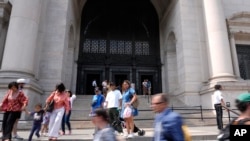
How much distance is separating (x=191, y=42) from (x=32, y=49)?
1131 centimetres

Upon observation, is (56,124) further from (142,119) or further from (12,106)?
(142,119)

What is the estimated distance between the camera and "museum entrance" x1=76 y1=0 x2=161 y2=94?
23.1 meters

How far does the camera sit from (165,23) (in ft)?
74.7

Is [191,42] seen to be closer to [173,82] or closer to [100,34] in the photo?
[173,82]

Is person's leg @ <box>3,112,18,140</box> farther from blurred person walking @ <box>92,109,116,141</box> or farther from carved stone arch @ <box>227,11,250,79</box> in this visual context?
carved stone arch @ <box>227,11,250,79</box>

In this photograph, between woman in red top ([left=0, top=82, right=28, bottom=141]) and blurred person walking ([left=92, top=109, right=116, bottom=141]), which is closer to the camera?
blurred person walking ([left=92, top=109, right=116, bottom=141])

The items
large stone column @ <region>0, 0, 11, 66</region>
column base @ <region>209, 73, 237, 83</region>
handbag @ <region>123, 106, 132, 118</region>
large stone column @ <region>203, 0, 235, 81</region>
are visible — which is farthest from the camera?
large stone column @ <region>0, 0, 11, 66</region>

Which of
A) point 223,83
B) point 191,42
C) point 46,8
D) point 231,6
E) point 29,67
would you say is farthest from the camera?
point 231,6

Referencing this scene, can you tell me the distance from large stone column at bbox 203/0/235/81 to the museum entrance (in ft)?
27.3

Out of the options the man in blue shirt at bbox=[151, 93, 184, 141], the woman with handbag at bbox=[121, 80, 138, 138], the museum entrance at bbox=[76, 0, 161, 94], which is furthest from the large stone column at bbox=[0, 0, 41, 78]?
the man in blue shirt at bbox=[151, 93, 184, 141]

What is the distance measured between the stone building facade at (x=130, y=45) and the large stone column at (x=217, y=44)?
63mm

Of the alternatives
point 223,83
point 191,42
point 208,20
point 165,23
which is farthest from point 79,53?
Answer: point 223,83

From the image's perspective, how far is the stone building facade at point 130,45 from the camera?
1317 centimetres

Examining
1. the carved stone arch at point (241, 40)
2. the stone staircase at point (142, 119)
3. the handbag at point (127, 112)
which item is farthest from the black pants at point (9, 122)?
the carved stone arch at point (241, 40)
